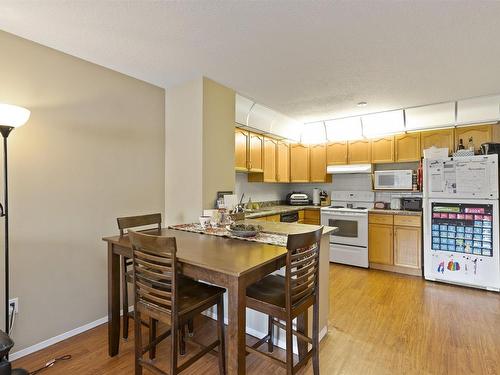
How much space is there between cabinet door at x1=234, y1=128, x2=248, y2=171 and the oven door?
1687mm

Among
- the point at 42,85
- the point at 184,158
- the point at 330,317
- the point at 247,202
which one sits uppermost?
the point at 42,85

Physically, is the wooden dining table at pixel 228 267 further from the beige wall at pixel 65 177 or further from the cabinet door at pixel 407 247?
the cabinet door at pixel 407 247

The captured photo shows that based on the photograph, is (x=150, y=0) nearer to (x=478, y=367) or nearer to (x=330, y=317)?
(x=330, y=317)

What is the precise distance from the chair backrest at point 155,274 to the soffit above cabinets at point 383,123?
387 centimetres

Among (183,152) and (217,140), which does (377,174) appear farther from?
(183,152)

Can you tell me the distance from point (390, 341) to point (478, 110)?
328 centimetres

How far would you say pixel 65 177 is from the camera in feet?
7.32

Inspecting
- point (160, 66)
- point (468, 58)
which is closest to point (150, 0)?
point (160, 66)

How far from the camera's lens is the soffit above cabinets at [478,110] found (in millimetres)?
3371

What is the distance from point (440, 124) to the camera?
3.81 m

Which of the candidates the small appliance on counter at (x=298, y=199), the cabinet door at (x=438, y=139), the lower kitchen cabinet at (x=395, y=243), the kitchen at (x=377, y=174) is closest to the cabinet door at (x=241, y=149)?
the kitchen at (x=377, y=174)

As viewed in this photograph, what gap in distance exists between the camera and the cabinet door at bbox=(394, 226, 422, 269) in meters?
3.68

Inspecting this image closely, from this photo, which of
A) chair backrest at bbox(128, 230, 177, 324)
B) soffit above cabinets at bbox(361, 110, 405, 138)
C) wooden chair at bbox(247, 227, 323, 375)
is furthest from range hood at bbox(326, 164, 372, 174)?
chair backrest at bbox(128, 230, 177, 324)

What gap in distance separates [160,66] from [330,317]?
2.92 meters
